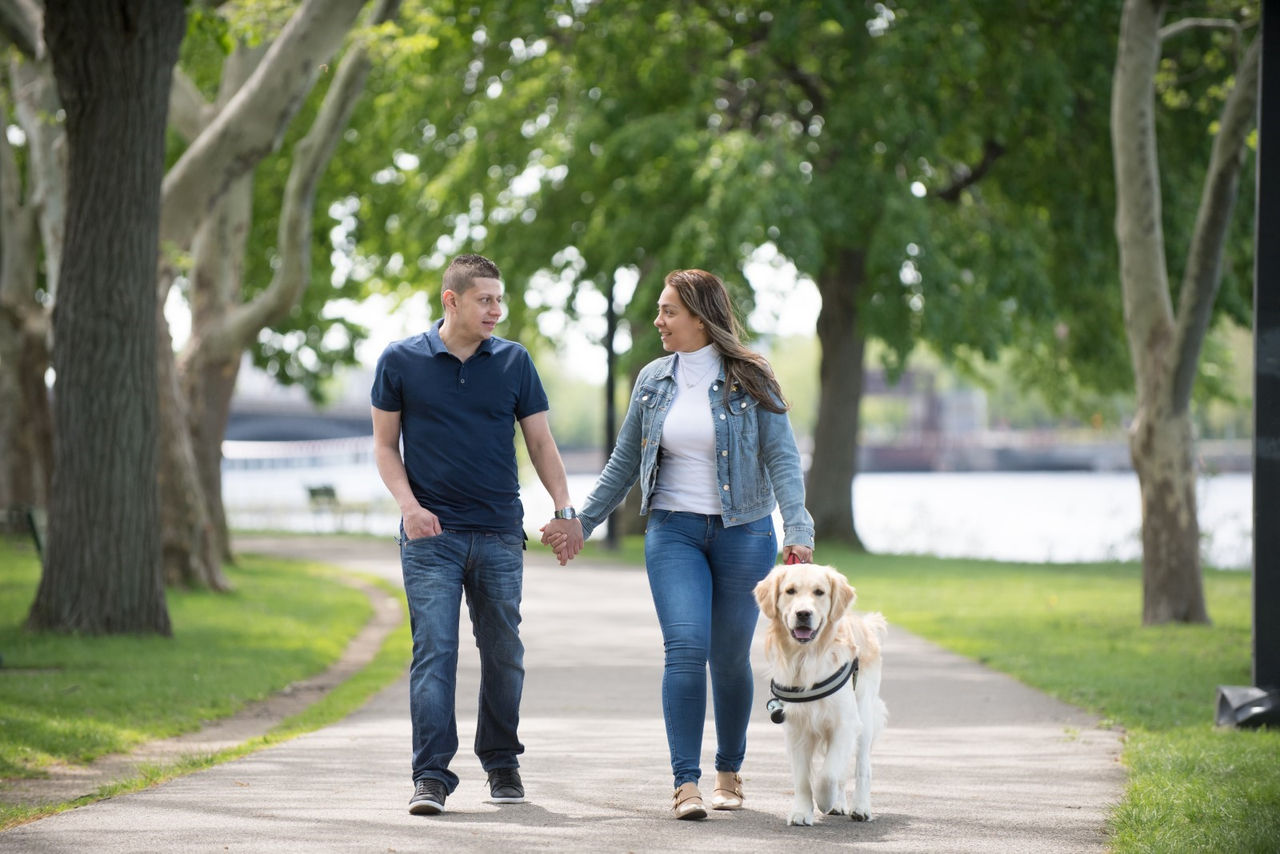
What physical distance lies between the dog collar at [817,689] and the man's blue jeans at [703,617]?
33 centimetres

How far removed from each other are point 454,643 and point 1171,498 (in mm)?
9881

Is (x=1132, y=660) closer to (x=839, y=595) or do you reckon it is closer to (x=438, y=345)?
(x=839, y=595)

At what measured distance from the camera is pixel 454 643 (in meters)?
6.34

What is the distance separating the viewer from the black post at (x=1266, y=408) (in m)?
8.88

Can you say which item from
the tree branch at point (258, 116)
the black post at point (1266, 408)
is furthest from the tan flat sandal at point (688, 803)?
the tree branch at point (258, 116)

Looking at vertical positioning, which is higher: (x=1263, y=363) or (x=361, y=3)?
A: (x=361, y=3)

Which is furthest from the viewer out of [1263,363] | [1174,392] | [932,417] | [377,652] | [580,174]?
[932,417]

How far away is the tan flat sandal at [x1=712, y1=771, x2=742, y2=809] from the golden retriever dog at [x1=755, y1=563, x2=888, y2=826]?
328mm

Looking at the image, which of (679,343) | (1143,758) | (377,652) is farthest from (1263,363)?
(377,652)

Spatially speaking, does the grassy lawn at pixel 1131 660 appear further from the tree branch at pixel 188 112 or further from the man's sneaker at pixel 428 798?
the tree branch at pixel 188 112

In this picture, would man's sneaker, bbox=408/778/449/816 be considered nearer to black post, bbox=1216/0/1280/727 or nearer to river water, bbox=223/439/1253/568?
black post, bbox=1216/0/1280/727

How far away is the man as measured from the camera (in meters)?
6.26

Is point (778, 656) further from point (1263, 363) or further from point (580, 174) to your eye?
point (580, 174)

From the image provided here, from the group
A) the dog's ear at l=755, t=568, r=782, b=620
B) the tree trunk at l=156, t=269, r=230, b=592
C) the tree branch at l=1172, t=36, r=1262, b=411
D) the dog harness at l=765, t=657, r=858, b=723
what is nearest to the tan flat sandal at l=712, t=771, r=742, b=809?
the dog harness at l=765, t=657, r=858, b=723
